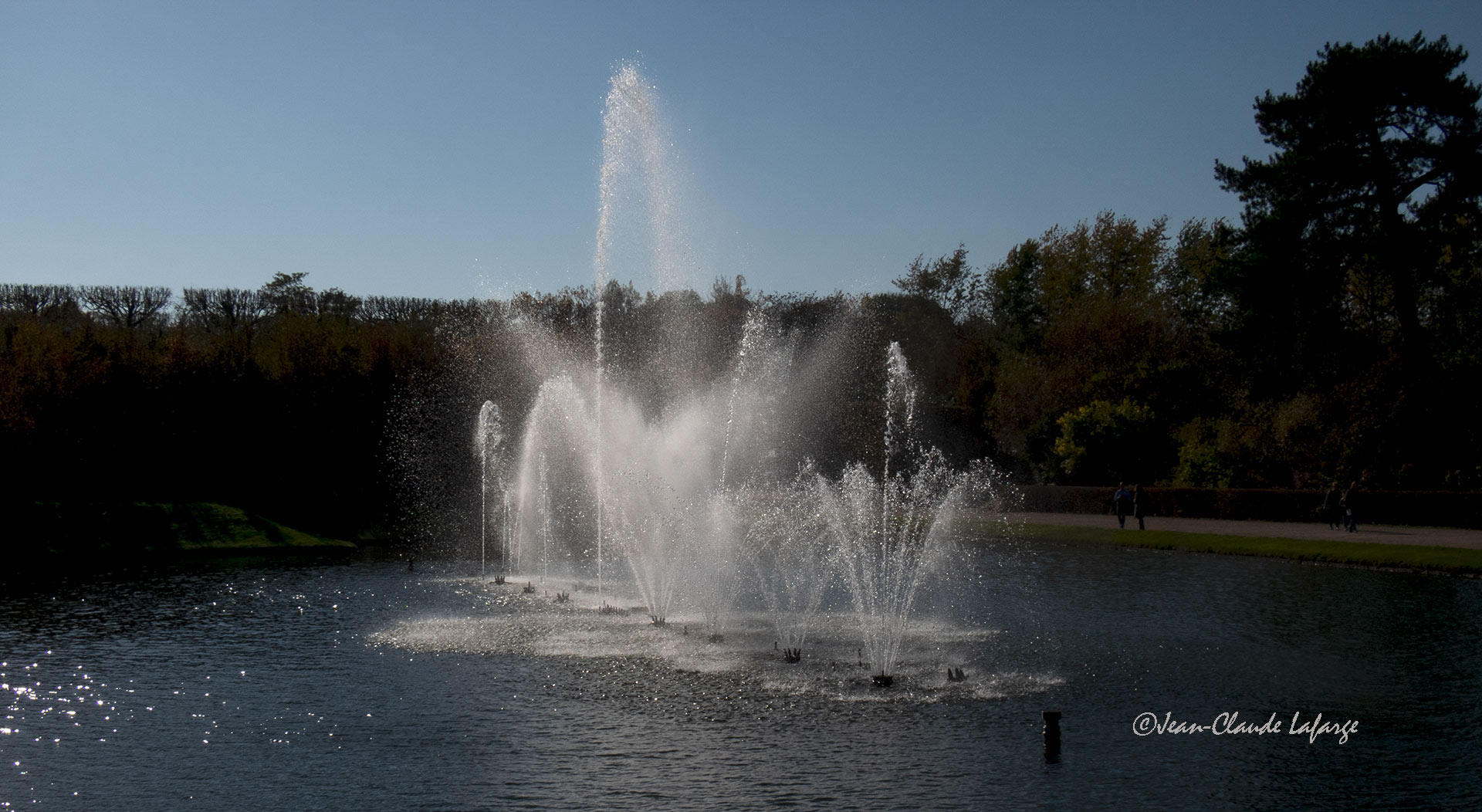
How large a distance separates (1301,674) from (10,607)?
2538 centimetres

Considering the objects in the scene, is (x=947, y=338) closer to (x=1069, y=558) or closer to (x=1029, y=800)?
(x=1069, y=558)

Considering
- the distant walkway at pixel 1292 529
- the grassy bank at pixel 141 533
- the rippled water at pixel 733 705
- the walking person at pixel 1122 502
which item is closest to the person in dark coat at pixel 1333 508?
the distant walkway at pixel 1292 529

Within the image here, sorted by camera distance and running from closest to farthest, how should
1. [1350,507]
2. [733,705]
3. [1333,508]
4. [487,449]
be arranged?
[733,705], [1350,507], [1333,508], [487,449]

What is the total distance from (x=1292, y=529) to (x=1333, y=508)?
6.65 feet

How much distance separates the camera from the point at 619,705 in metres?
15.1

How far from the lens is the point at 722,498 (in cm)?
3853

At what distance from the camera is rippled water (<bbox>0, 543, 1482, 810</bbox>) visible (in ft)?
37.9

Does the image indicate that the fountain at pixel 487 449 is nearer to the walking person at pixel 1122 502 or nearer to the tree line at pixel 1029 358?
the tree line at pixel 1029 358

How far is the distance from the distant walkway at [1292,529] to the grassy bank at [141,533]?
94.6ft

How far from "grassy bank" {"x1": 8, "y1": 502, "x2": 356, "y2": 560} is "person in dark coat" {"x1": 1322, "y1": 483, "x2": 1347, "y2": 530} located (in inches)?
1394

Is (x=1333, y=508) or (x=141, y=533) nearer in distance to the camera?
(x=1333, y=508)

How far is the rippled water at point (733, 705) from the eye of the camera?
11555mm

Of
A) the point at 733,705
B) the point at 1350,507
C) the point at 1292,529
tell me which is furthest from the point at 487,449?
the point at 733,705

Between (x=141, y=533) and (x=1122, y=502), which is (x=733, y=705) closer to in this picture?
(x=1122, y=502)
